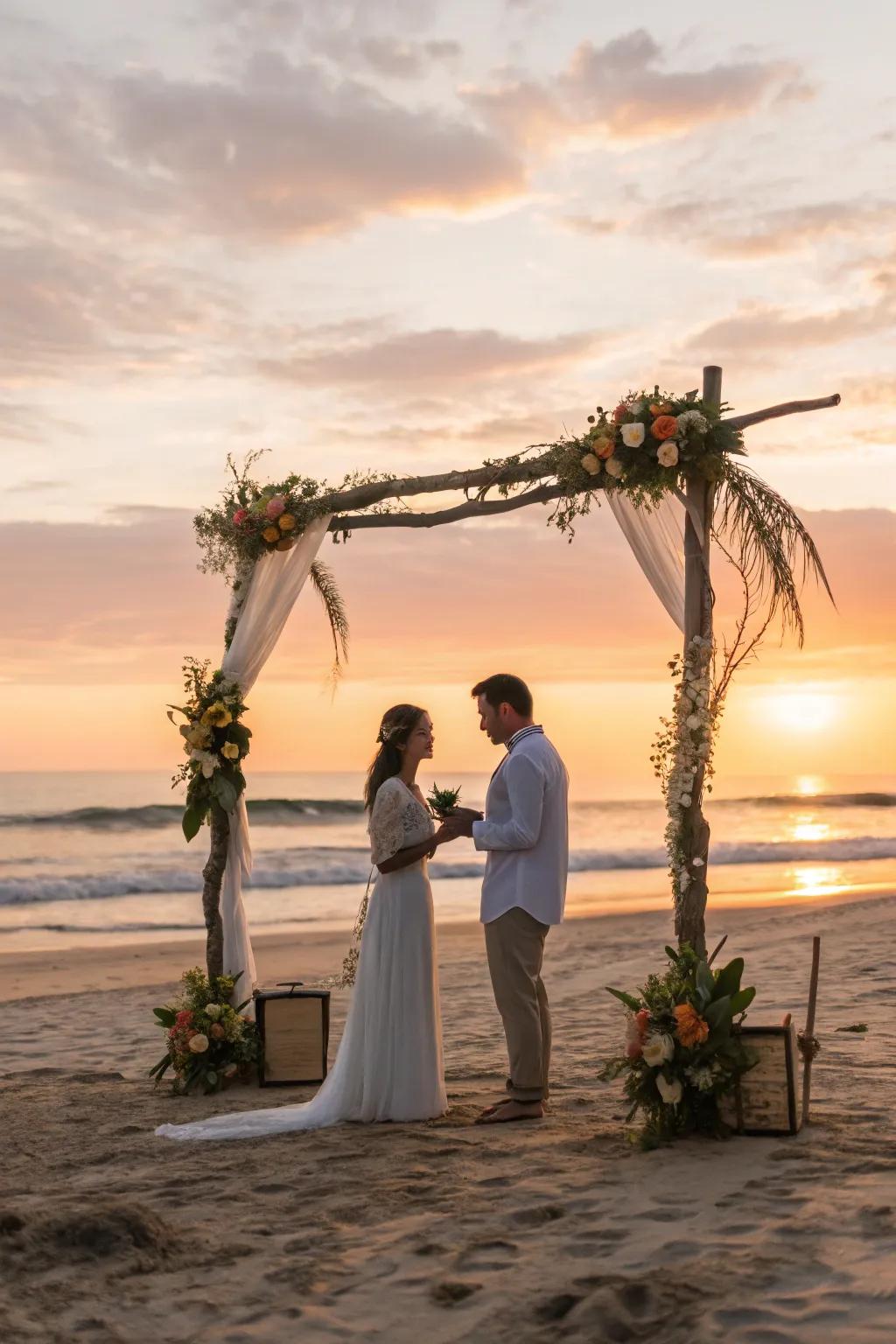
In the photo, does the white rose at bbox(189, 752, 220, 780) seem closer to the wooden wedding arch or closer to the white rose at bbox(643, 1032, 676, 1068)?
the wooden wedding arch

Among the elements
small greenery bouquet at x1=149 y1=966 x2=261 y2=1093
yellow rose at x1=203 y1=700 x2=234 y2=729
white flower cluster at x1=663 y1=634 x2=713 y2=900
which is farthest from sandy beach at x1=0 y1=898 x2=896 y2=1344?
yellow rose at x1=203 y1=700 x2=234 y2=729

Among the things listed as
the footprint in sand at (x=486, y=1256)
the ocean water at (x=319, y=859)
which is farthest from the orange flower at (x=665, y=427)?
the ocean water at (x=319, y=859)

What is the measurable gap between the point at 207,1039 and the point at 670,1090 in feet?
Result: 9.29

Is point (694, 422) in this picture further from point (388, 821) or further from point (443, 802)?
point (388, 821)

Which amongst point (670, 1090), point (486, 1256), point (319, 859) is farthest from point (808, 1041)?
point (319, 859)

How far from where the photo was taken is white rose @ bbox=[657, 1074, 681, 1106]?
213 inches

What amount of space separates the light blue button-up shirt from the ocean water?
989cm

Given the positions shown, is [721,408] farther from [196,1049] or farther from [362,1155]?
[196,1049]

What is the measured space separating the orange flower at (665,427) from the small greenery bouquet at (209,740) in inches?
113

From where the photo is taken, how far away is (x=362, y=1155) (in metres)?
5.54

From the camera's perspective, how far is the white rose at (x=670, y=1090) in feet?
17.7

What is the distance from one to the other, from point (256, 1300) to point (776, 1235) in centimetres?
162

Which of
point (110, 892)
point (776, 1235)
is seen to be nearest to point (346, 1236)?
point (776, 1235)

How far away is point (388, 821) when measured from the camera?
6254 millimetres
